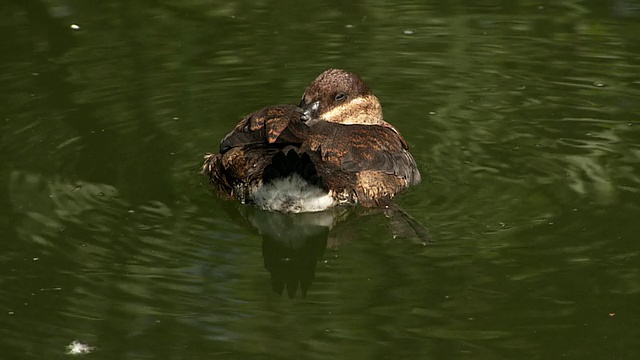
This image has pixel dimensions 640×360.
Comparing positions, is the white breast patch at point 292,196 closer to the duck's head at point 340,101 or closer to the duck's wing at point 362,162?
the duck's wing at point 362,162

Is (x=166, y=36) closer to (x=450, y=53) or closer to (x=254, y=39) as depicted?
(x=254, y=39)

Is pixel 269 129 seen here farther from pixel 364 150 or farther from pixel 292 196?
pixel 364 150

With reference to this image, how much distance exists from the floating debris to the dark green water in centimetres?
7

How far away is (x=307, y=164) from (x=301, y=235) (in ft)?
1.64

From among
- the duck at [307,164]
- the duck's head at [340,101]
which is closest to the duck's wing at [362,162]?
the duck at [307,164]

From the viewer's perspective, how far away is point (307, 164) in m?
7.55

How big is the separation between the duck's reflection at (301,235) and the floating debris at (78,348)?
1.19 meters

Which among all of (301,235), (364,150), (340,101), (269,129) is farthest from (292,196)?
(340,101)

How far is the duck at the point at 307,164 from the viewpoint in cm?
770

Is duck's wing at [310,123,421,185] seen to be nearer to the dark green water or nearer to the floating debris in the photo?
the dark green water

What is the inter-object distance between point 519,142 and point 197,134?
2474mm

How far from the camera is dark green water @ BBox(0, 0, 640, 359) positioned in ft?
20.9

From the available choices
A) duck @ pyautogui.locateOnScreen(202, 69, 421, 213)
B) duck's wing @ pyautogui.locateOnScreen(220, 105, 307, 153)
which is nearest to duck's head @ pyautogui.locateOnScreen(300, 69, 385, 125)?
duck @ pyautogui.locateOnScreen(202, 69, 421, 213)

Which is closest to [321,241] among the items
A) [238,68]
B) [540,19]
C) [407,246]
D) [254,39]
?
[407,246]
